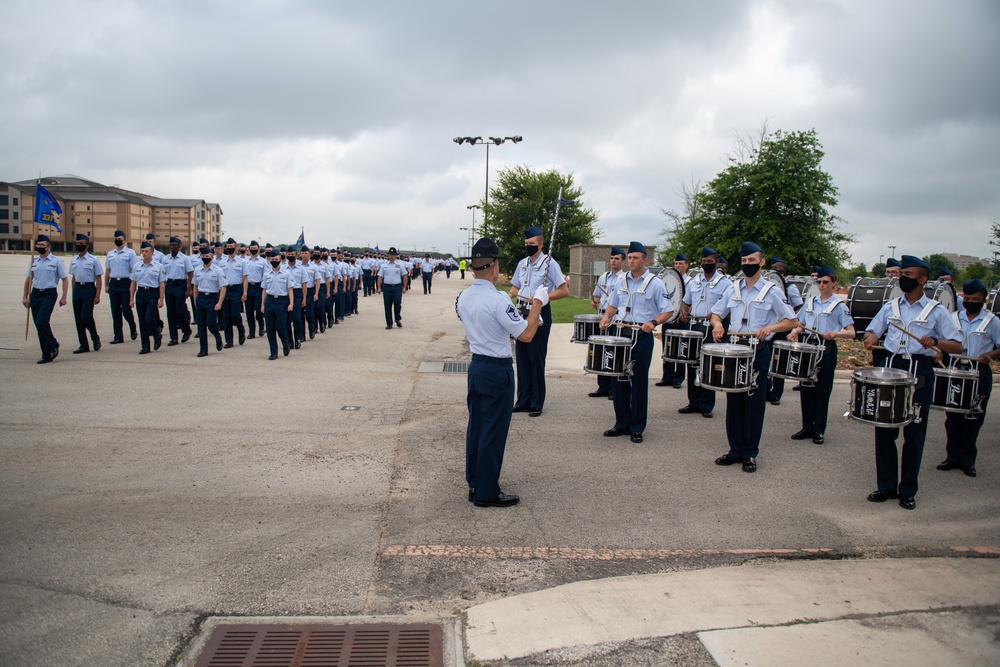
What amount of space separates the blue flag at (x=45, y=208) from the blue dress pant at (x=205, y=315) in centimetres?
316

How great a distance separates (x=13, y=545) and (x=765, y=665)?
458 cm

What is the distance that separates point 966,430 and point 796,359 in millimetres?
1643

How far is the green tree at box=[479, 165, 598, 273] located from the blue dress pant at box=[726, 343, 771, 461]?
1590 inches

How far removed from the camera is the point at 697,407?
940 centimetres

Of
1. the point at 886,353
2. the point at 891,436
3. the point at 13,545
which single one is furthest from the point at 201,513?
the point at 886,353

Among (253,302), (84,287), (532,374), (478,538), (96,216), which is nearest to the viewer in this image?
(478,538)

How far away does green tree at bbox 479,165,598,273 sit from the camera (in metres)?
47.9

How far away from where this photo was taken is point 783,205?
83.7ft

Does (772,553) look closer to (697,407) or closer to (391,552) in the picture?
(391,552)

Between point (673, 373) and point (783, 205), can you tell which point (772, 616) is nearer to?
point (673, 373)

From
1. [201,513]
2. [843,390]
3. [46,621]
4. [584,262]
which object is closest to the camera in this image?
[46,621]

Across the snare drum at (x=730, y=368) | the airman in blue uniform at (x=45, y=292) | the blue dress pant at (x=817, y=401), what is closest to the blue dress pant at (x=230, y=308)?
the airman in blue uniform at (x=45, y=292)

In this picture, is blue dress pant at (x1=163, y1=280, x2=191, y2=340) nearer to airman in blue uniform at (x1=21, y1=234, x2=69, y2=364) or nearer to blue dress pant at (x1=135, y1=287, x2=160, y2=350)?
blue dress pant at (x1=135, y1=287, x2=160, y2=350)

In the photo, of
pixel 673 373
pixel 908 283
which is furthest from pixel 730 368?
pixel 673 373
